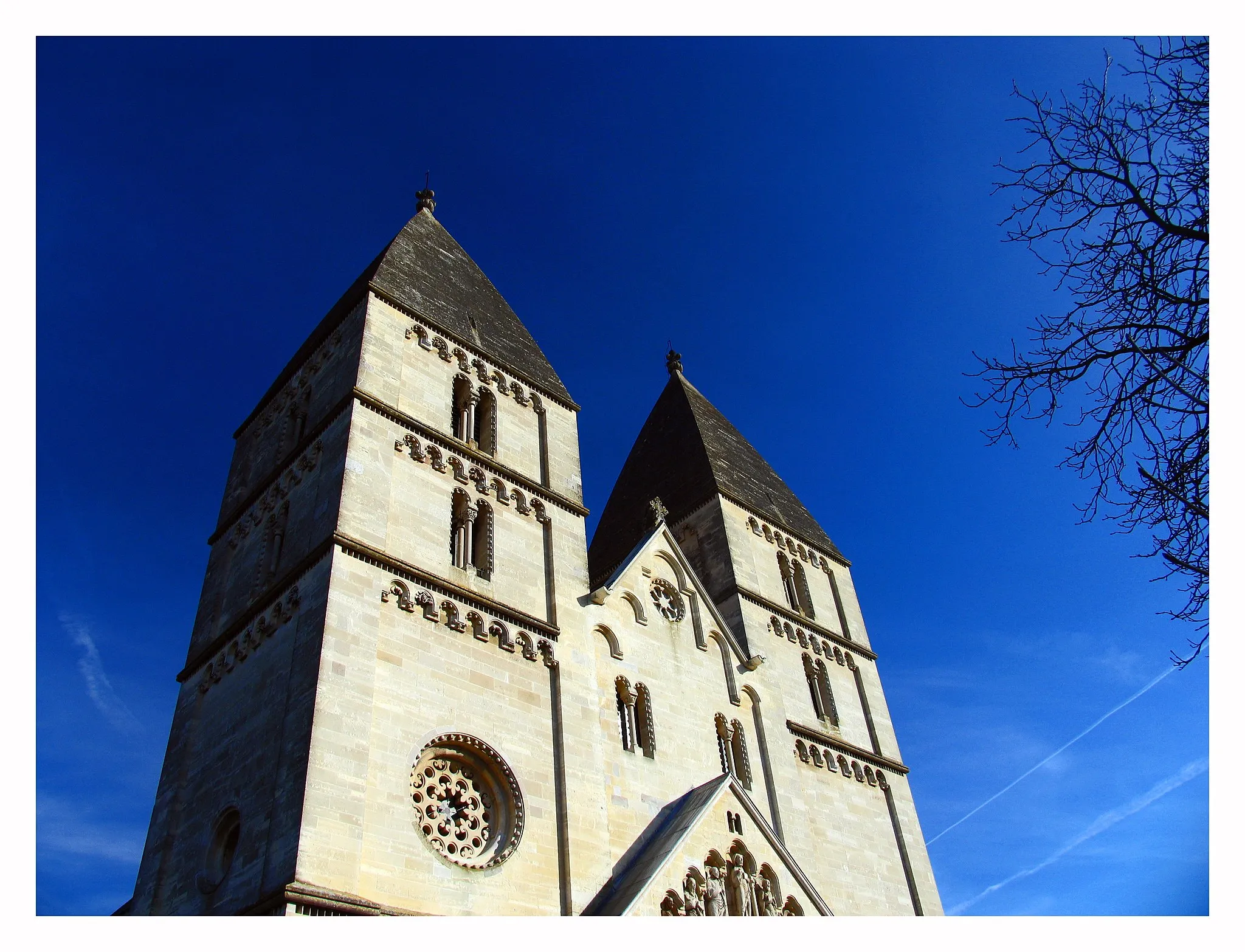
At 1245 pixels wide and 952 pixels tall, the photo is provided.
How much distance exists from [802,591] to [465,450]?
11977 millimetres

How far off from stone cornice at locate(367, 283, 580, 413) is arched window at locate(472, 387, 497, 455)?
1032 millimetres

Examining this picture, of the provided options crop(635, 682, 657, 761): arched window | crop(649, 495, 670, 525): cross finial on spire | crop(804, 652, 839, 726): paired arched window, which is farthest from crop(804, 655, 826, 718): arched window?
crop(635, 682, 657, 761): arched window

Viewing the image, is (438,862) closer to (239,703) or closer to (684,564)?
(239,703)

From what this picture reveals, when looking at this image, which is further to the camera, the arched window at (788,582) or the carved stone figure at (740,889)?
the arched window at (788,582)

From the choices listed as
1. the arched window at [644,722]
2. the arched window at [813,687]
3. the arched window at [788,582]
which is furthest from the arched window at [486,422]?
the arched window at [813,687]

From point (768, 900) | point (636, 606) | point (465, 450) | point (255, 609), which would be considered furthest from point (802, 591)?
point (255, 609)

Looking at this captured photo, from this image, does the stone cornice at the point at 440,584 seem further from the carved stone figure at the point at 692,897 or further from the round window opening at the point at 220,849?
the carved stone figure at the point at 692,897

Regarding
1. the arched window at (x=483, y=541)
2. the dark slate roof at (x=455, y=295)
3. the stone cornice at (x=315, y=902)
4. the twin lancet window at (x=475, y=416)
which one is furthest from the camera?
the dark slate roof at (x=455, y=295)

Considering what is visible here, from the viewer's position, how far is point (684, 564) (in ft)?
72.6

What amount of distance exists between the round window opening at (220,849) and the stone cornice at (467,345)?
11.1 m

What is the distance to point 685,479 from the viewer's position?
91.8 feet

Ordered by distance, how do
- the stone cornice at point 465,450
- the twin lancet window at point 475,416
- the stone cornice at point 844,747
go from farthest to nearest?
the stone cornice at point 844,747 → the twin lancet window at point 475,416 → the stone cornice at point 465,450

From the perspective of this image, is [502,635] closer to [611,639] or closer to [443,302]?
[611,639]

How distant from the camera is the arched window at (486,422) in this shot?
66.0 ft
